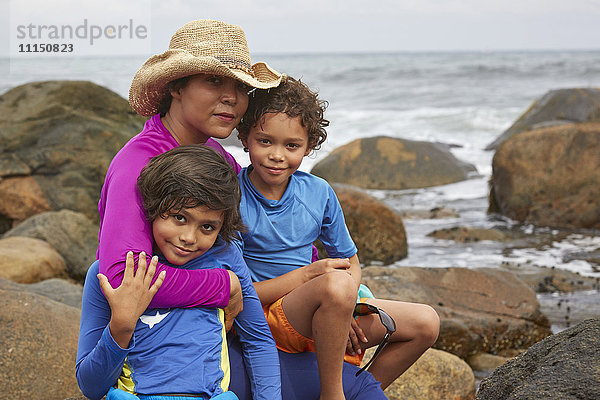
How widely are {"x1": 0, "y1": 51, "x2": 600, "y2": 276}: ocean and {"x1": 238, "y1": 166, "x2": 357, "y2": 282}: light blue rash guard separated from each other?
87cm

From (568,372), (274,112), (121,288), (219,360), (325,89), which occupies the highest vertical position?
(274,112)

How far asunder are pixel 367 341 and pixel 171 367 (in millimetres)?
938

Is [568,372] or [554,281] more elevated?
[568,372]

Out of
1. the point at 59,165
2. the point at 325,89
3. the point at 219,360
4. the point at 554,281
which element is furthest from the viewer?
the point at 325,89

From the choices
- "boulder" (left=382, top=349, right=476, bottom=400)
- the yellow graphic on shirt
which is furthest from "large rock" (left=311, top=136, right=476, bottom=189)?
the yellow graphic on shirt

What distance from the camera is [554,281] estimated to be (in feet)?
22.9

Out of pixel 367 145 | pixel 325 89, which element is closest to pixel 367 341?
pixel 367 145

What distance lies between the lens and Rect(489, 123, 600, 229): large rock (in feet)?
30.9

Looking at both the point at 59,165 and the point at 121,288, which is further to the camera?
the point at 59,165

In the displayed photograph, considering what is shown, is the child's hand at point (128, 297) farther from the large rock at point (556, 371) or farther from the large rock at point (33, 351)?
the large rock at point (33, 351)

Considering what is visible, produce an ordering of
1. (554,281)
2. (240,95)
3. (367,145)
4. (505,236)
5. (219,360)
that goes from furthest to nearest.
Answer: (367,145)
(505,236)
(554,281)
(240,95)
(219,360)

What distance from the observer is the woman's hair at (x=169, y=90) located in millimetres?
2783

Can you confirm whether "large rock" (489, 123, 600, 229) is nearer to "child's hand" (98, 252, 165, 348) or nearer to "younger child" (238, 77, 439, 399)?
"younger child" (238, 77, 439, 399)

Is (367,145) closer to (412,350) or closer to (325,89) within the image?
(412,350)
